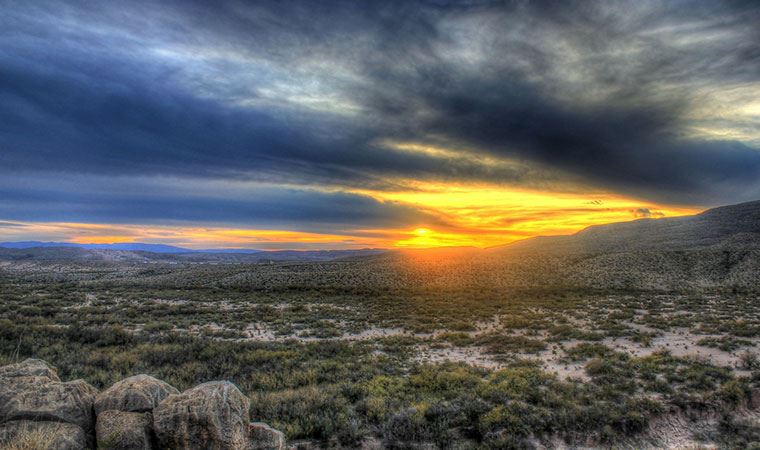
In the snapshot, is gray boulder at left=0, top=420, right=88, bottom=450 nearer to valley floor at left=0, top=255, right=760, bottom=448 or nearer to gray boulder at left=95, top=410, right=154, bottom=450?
gray boulder at left=95, top=410, right=154, bottom=450

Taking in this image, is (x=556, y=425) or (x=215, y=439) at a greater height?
(x=215, y=439)

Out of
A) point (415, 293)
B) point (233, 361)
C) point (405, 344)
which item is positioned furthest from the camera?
point (415, 293)

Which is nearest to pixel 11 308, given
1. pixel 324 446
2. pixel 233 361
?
pixel 233 361

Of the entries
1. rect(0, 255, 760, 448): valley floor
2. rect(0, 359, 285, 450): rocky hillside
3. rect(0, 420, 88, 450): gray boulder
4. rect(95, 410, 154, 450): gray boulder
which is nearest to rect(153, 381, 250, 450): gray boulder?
rect(0, 359, 285, 450): rocky hillside

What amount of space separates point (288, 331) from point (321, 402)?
1147 cm

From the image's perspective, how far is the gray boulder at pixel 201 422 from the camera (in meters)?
5.30

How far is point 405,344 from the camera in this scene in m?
17.0

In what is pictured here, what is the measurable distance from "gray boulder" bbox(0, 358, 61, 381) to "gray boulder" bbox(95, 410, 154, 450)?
167cm

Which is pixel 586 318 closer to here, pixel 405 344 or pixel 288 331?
pixel 405 344

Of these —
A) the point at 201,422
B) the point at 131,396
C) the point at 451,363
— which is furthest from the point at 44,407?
the point at 451,363

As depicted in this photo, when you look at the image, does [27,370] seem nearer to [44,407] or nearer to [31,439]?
[44,407]

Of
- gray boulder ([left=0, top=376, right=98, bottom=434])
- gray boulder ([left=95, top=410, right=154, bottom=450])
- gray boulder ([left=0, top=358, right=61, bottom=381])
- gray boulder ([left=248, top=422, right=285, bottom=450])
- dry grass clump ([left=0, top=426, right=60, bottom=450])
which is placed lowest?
gray boulder ([left=248, top=422, right=285, bottom=450])

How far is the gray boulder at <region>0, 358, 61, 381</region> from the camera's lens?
5.98 meters

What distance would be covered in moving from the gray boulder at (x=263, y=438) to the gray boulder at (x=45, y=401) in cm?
241
